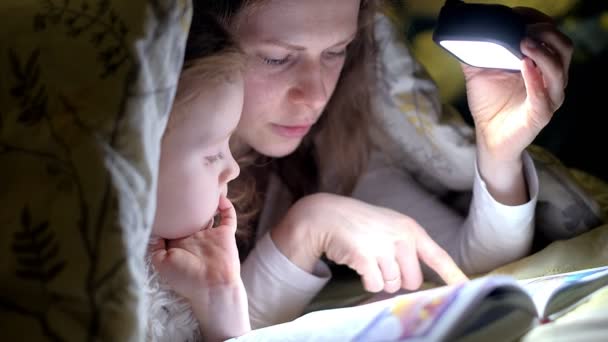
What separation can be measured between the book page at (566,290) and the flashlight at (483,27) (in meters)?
0.27

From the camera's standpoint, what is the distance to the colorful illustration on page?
2.02 feet

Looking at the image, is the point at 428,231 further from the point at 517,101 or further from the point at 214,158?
the point at 214,158

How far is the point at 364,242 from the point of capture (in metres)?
1.00

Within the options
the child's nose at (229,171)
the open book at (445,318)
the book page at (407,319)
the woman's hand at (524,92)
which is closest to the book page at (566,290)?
the open book at (445,318)

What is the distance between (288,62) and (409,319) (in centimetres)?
42

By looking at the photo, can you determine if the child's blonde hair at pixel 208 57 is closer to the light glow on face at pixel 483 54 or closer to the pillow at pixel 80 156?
the pillow at pixel 80 156

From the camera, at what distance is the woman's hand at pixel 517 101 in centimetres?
90

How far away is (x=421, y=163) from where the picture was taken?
3.94ft

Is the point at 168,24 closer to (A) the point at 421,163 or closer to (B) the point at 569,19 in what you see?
(A) the point at 421,163

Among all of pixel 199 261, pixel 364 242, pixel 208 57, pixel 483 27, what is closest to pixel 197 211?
pixel 199 261

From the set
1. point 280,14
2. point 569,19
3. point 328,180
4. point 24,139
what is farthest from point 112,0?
point 569,19

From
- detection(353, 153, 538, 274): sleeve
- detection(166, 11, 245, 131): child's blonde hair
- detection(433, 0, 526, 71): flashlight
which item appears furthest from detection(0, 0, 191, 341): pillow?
detection(353, 153, 538, 274): sleeve

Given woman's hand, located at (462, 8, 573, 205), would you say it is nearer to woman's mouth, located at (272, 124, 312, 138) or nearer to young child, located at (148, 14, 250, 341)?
woman's mouth, located at (272, 124, 312, 138)

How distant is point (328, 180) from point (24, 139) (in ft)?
2.17
